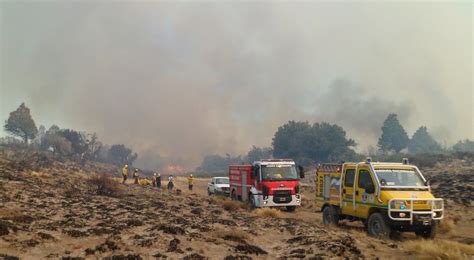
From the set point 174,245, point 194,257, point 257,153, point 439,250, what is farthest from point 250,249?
point 257,153

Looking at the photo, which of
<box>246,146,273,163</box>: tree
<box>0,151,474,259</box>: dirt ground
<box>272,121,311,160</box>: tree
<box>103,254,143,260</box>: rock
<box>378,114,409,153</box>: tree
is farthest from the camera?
<box>246,146,273,163</box>: tree

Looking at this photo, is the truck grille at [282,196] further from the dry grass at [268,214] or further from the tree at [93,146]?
the tree at [93,146]

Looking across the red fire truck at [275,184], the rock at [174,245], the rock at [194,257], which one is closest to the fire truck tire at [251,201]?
the red fire truck at [275,184]

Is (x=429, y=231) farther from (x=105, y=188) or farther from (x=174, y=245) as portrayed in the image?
(x=105, y=188)

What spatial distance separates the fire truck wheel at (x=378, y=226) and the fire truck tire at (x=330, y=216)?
108 inches

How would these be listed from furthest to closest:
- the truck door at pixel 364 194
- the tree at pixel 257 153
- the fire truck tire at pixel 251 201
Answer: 1. the tree at pixel 257 153
2. the fire truck tire at pixel 251 201
3. the truck door at pixel 364 194

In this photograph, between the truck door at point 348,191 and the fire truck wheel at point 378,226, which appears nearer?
the fire truck wheel at point 378,226

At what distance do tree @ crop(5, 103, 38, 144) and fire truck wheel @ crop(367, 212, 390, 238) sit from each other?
381ft

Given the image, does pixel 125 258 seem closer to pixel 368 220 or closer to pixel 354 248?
pixel 354 248

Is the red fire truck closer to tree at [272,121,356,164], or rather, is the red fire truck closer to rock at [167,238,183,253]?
rock at [167,238,183,253]

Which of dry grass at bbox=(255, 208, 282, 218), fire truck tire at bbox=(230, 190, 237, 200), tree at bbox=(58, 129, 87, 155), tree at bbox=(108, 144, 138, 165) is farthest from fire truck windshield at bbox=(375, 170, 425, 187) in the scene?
tree at bbox=(108, 144, 138, 165)

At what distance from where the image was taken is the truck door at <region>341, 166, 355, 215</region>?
631 inches

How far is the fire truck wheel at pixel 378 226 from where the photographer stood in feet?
44.4

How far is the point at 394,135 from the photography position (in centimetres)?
14300
